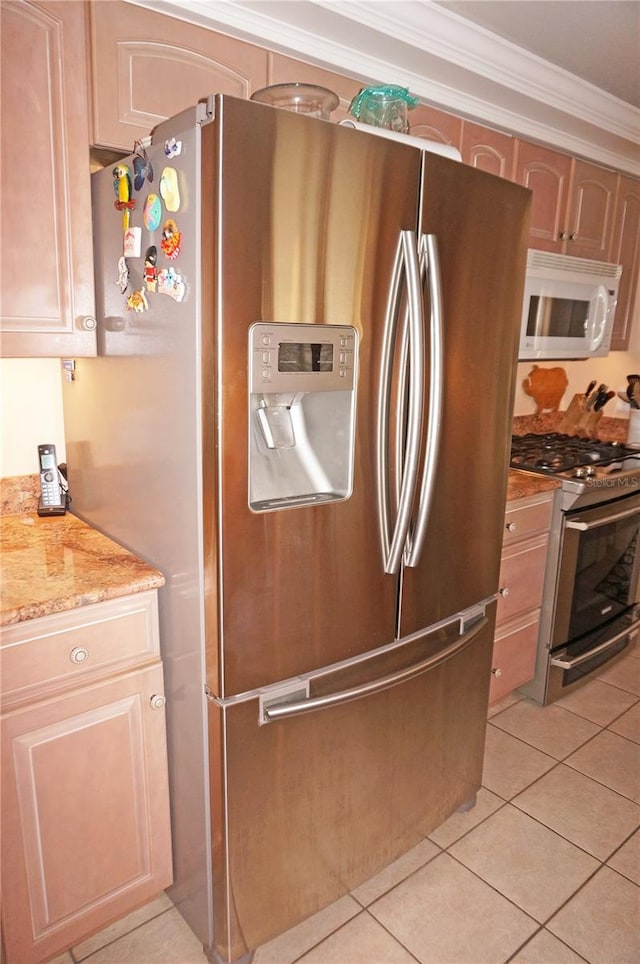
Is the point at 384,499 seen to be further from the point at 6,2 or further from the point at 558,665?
the point at 558,665

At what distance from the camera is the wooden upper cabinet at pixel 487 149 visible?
2162 millimetres

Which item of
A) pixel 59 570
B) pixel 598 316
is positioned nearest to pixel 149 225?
pixel 59 570

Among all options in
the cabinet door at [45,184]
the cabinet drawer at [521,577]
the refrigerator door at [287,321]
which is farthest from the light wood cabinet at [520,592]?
the cabinet door at [45,184]

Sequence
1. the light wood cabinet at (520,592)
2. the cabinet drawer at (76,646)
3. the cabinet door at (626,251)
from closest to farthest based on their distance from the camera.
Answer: the cabinet drawer at (76,646) → the light wood cabinet at (520,592) → the cabinet door at (626,251)

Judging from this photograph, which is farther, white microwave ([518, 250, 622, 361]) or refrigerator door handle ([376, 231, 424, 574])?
white microwave ([518, 250, 622, 361])

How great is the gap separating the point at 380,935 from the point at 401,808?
0.95 ft

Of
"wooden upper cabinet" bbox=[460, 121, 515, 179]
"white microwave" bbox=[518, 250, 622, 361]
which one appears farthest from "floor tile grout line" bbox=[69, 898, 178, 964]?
"wooden upper cabinet" bbox=[460, 121, 515, 179]

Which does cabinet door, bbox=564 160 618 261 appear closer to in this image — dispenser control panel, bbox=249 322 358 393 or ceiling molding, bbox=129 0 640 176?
ceiling molding, bbox=129 0 640 176

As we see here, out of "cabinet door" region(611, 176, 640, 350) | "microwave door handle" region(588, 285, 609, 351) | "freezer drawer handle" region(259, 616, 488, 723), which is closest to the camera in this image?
"freezer drawer handle" region(259, 616, 488, 723)

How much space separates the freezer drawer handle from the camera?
1348 millimetres

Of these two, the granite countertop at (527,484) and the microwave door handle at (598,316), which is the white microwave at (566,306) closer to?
the microwave door handle at (598,316)

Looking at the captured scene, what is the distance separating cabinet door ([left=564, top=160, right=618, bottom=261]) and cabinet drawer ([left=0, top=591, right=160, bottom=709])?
2.24 m

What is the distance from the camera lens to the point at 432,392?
1440mm

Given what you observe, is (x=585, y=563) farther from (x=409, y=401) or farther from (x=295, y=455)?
(x=295, y=455)
